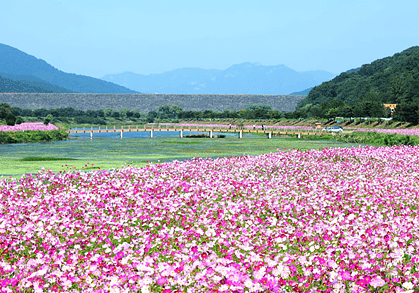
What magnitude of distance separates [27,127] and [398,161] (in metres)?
49.4

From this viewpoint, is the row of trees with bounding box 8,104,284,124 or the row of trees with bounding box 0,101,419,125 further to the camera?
the row of trees with bounding box 8,104,284,124

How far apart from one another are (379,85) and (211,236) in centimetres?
11397

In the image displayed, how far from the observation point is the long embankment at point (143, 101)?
176250 millimetres

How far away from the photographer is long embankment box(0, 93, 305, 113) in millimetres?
176250

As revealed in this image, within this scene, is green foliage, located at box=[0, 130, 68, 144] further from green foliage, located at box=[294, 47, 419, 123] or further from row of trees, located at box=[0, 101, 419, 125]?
green foliage, located at box=[294, 47, 419, 123]

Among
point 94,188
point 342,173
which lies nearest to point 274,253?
point 94,188

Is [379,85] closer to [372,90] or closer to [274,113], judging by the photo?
[372,90]

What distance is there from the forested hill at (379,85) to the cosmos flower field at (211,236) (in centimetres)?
7118

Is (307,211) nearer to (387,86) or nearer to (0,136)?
(0,136)

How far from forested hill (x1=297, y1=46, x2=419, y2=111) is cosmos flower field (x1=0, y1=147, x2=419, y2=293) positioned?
71.2m

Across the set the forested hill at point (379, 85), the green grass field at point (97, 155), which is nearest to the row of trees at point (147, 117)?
the forested hill at point (379, 85)

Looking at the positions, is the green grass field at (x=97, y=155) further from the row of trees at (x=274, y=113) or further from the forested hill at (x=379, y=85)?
the forested hill at (x=379, y=85)

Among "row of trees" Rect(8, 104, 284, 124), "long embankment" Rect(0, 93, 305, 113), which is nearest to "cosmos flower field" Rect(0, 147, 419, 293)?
"row of trees" Rect(8, 104, 284, 124)

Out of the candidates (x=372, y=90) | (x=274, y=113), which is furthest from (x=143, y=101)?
(x=372, y=90)
